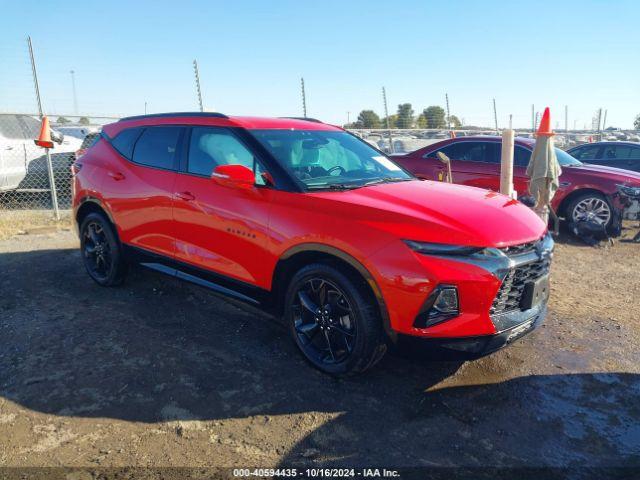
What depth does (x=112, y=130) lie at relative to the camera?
16.4 ft

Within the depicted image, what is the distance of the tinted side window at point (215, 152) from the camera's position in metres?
3.69

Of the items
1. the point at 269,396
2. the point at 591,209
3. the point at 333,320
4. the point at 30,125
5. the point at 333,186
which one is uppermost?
the point at 30,125

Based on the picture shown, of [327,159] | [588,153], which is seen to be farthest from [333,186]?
[588,153]

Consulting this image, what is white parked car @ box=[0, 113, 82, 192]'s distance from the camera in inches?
346

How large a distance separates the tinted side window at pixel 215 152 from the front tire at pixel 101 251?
1.41 metres

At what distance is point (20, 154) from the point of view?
29.8 feet

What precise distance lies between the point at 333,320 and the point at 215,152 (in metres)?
1.69

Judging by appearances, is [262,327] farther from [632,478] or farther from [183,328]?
[632,478]

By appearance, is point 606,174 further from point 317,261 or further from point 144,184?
point 144,184

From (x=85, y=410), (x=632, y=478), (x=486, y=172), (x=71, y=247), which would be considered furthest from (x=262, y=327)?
(x=486, y=172)

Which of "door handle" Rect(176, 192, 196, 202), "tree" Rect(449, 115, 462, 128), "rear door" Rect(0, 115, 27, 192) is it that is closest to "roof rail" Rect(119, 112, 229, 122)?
"door handle" Rect(176, 192, 196, 202)

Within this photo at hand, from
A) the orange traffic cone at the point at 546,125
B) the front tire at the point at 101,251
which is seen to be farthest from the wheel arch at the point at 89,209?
the orange traffic cone at the point at 546,125

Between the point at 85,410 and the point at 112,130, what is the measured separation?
3.04 m

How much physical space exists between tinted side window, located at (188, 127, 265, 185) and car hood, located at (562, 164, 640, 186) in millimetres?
6202
